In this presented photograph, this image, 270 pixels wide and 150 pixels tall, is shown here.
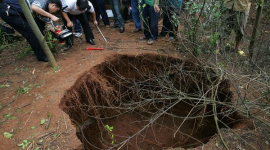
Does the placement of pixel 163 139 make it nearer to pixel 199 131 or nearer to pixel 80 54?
pixel 199 131

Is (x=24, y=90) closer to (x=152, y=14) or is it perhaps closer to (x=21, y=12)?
(x=21, y=12)

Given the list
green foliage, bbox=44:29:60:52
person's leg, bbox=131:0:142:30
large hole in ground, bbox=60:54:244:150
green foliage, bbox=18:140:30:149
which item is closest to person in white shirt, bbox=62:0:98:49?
green foliage, bbox=44:29:60:52

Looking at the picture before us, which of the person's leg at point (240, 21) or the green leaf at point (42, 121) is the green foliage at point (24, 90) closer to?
the green leaf at point (42, 121)

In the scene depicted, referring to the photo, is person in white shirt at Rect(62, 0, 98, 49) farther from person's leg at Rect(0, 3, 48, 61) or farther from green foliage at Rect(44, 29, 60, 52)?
person's leg at Rect(0, 3, 48, 61)

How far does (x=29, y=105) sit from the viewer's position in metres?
2.92

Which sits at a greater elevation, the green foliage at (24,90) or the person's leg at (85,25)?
the person's leg at (85,25)

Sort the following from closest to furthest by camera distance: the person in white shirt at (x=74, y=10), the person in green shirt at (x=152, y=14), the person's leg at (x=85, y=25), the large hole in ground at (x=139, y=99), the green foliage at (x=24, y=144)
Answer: the green foliage at (x=24, y=144)
the large hole in ground at (x=139, y=99)
the person in white shirt at (x=74, y=10)
the person in green shirt at (x=152, y=14)
the person's leg at (x=85, y=25)

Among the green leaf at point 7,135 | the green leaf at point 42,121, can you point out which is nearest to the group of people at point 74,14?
the green leaf at point 42,121

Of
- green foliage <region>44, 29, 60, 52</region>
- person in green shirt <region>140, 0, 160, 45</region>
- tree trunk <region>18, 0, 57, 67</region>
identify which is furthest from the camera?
person in green shirt <region>140, 0, 160, 45</region>

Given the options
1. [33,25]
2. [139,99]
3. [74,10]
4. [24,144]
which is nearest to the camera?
[24,144]

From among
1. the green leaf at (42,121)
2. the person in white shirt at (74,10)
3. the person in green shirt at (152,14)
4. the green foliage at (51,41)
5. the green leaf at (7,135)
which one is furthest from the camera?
the person in green shirt at (152,14)

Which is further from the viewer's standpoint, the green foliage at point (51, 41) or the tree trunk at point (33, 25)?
the green foliage at point (51, 41)

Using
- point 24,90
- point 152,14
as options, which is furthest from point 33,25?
point 152,14

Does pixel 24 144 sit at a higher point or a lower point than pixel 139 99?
higher
